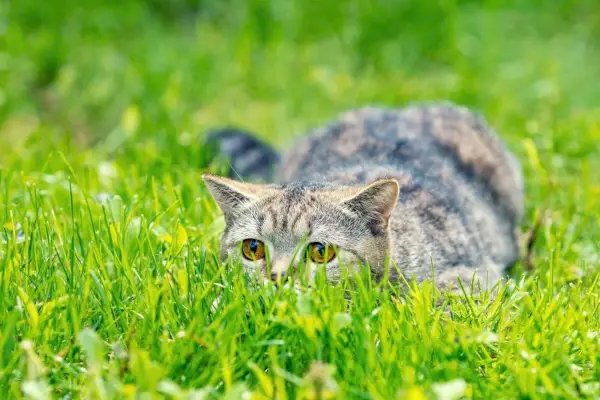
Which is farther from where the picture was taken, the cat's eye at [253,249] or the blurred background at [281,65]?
the blurred background at [281,65]

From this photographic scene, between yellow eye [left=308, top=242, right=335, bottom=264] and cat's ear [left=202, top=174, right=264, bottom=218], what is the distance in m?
0.35

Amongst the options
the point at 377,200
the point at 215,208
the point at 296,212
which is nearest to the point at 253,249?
the point at 296,212

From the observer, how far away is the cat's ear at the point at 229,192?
3.06 metres

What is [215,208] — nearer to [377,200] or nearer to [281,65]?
[377,200]

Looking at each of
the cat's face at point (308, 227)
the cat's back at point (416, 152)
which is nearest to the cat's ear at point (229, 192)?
the cat's face at point (308, 227)

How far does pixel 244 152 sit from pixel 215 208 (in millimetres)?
986

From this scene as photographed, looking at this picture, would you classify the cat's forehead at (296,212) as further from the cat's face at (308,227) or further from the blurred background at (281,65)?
the blurred background at (281,65)

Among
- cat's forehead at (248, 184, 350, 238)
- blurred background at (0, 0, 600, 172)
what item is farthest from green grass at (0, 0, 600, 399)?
cat's forehead at (248, 184, 350, 238)

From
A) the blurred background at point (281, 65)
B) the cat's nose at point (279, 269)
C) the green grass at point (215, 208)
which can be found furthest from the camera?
the blurred background at point (281, 65)

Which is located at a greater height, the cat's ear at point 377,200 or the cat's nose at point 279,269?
the cat's ear at point 377,200

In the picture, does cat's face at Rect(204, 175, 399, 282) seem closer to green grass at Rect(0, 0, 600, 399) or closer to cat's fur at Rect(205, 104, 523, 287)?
cat's fur at Rect(205, 104, 523, 287)

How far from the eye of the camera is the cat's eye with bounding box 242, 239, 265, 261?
9.64ft

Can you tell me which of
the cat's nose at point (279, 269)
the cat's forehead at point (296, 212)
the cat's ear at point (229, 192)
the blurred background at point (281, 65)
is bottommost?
the cat's nose at point (279, 269)

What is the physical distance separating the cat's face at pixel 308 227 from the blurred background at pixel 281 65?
1917 millimetres
